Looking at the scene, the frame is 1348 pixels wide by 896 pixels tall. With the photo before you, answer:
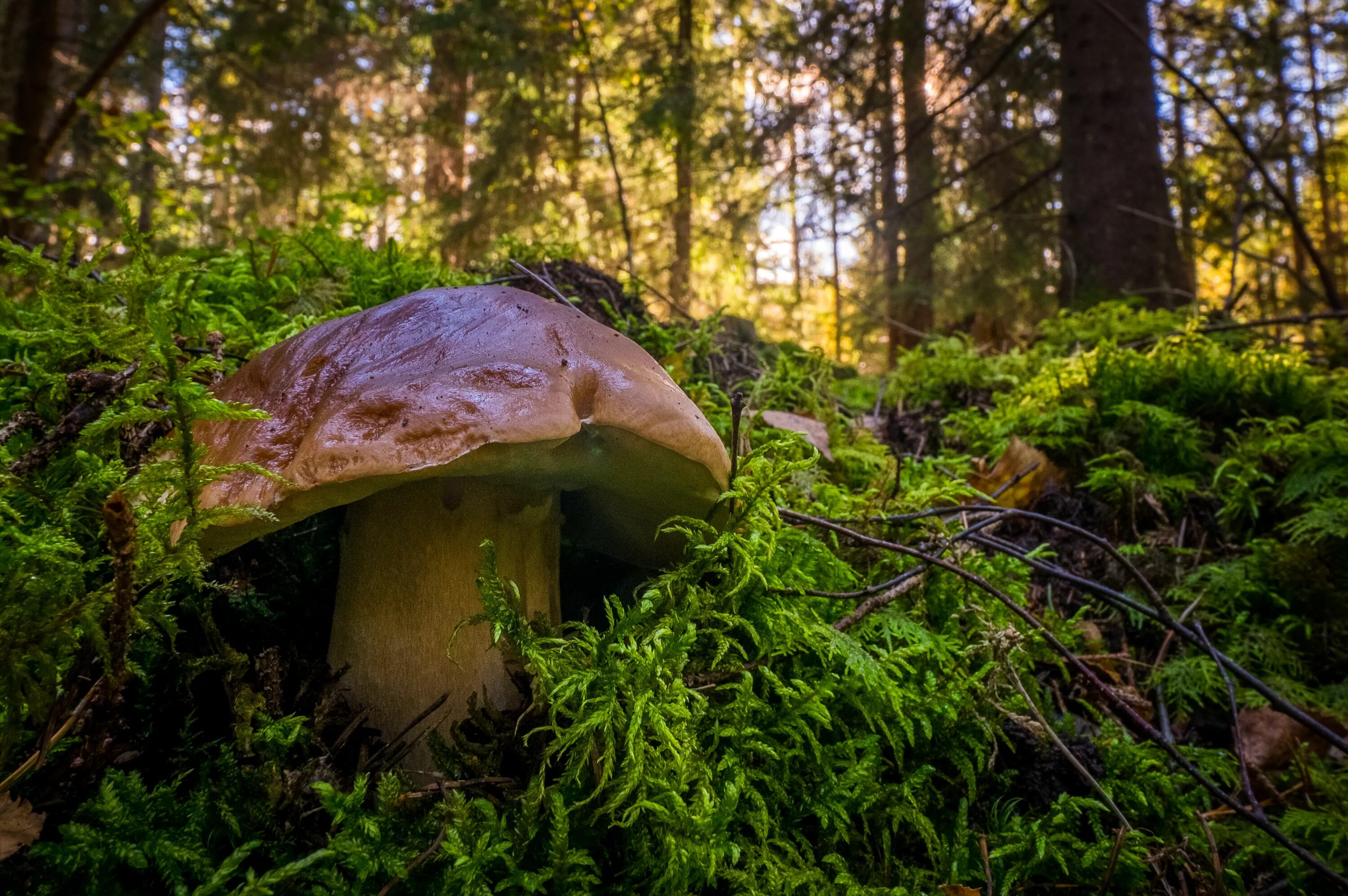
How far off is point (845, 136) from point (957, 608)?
642 cm

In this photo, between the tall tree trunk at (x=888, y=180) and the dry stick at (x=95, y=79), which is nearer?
the dry stick at (x=95, y=79)

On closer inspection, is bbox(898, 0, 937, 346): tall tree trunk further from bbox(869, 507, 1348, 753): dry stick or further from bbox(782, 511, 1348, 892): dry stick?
bbox(782, 511, 1348, 892): dry stick

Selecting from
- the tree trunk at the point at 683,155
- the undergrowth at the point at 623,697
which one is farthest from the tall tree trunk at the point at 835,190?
the undergrowth at the point at 623,697

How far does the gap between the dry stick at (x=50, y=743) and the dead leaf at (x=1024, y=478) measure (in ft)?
8.14

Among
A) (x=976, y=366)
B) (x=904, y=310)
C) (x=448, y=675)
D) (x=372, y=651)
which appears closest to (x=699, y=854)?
(x=448, y=675)

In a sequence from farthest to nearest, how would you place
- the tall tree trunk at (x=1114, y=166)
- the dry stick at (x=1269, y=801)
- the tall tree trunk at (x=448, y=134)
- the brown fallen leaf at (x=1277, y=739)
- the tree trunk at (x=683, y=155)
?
1. the tall tree trunk at (x=448, y=134)
2. the tree trunk at (x=683, y=155)
3. the tall tree trunk at (x=1114, y=166)
4. the brown fallen leaf at (x=1277, y=739)
5. the dry stick at (x=1269, y=801)

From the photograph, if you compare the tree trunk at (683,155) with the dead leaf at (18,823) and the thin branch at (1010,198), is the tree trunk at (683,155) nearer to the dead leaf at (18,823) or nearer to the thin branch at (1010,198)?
the thin branch at (1010,198)

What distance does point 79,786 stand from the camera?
1036mm

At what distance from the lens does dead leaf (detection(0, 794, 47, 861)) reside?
92cm

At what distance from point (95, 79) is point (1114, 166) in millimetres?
6769

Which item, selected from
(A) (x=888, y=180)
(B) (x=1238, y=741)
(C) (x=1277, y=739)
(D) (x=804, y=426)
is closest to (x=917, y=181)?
(A) (x=888, y=180)

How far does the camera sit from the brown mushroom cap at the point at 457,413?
3.15 ft

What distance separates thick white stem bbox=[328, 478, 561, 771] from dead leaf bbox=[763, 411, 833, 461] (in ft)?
4.14

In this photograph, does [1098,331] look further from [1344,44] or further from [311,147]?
[311,147]
